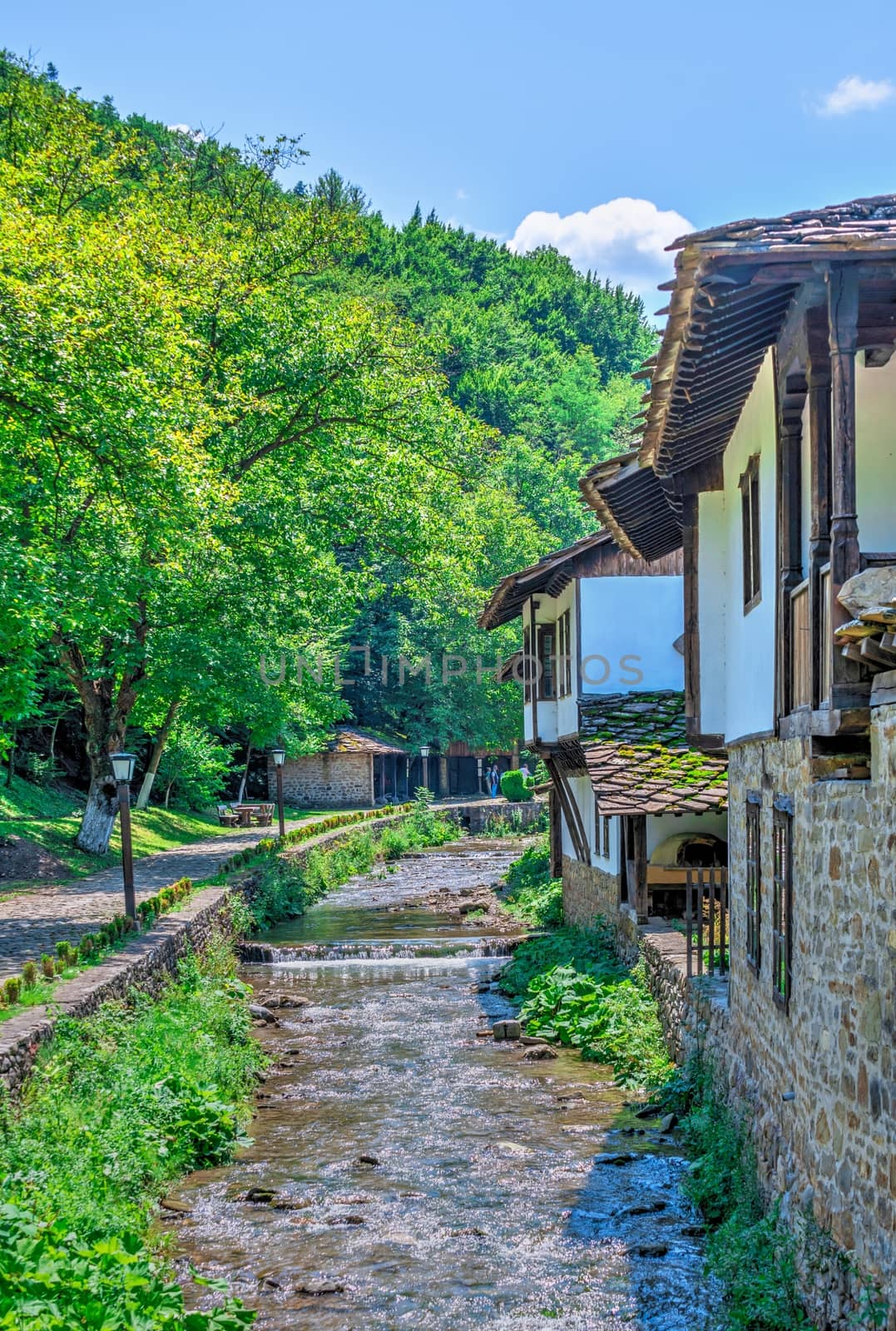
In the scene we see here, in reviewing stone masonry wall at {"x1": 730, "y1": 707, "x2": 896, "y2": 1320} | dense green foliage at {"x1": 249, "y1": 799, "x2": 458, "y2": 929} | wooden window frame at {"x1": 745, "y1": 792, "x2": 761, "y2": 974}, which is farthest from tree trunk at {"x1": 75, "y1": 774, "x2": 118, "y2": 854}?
stone masonry wall at {"x1": 730, "y1": 707, "x2": 896, "y2": 1320}

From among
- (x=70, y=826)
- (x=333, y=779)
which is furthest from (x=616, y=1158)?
(x=333, y=779)

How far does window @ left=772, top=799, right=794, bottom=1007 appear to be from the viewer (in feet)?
23.8

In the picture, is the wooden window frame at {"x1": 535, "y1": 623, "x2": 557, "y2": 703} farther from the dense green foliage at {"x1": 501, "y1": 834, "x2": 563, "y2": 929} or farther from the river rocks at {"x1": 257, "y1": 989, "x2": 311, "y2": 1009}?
the river rocks at {"x1": 257, "y1": 989, "x2": 311, "y2": 1009}

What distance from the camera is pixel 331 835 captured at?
1319 inches

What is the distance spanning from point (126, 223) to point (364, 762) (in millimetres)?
27610

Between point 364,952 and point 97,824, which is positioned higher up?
point 97,824

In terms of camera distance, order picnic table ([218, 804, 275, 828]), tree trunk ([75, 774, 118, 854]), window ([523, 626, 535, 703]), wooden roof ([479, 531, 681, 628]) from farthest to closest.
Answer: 1. picnic table ([218, 804, 275, 828])
2. tree trunk ([75, 774, 118, 854])
3. window ([523, 626, 535, 703])
4. wooden roof ([479, 531, 681, 628])

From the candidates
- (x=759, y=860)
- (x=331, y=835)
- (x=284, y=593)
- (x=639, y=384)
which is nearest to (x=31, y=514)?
(x=284, y=593)

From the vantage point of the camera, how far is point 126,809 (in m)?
14.8

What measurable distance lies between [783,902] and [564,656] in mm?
12165

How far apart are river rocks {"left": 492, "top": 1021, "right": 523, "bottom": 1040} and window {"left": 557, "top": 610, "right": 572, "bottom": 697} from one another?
19.0 feet

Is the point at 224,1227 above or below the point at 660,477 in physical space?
below

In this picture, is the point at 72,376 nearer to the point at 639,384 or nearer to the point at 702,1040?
the point at 702,1040

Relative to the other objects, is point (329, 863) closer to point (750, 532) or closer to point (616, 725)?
point (616, 725)
